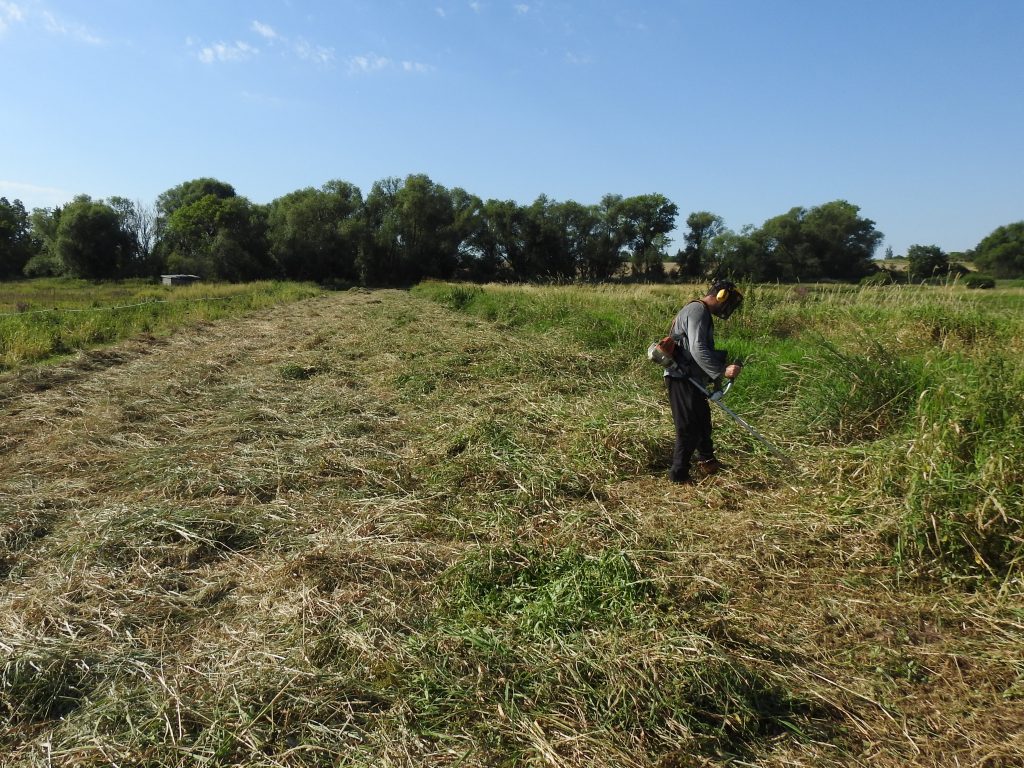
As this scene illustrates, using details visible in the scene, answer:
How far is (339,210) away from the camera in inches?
2165

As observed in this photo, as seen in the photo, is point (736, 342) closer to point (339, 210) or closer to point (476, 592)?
point (476, 592)

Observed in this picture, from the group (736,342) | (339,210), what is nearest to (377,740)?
(736,342)

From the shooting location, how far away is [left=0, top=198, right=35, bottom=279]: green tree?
52.2 m

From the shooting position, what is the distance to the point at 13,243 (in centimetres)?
5475

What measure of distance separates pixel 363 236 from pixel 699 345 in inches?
2056

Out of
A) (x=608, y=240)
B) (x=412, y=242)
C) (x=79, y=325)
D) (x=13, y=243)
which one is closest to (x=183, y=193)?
(x=13, y=243)

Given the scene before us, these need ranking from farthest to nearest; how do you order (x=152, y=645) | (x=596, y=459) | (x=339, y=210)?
(x=339, y=210)
(x=596, y=459)
(x=152, y=645)

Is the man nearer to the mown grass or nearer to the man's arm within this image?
the man's arm

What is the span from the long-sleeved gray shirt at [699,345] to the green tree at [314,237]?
166 feet

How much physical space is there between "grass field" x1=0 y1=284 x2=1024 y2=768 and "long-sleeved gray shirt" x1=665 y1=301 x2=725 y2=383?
885 mm

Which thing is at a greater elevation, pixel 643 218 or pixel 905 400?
pixel 643 218

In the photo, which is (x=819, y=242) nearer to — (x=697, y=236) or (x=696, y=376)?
(x=697, y=236)

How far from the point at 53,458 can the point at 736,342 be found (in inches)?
325

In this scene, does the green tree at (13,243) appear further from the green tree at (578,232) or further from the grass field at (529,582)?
the grass field at (529,582)
